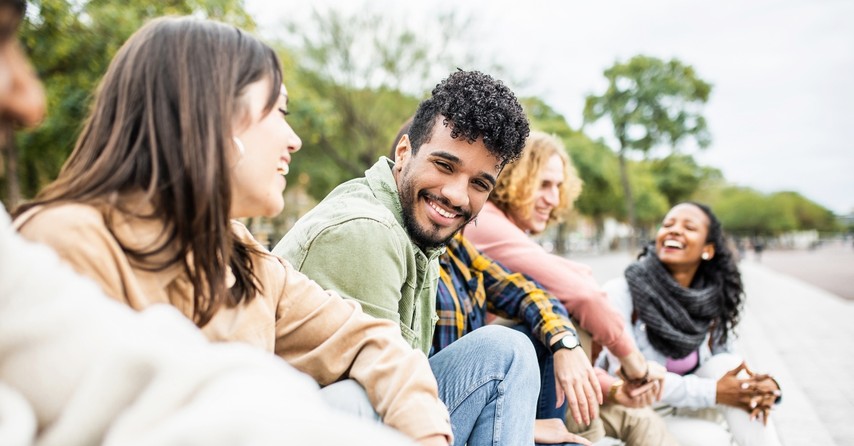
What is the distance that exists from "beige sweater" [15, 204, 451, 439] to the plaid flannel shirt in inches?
36.2

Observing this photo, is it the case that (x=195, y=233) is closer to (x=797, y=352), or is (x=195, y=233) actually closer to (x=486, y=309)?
(x=486, y=309)

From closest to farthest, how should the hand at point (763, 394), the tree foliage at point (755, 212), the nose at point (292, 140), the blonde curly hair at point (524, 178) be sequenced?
the nose at point (292, 140), the hand at point (763, 394), the blonde curly hair at point (524, 178), the tree foliage at point (755, 212)

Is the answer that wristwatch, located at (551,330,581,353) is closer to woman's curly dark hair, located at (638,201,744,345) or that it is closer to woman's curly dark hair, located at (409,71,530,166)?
woman's curly dark hair, located at (409,71,530,166)

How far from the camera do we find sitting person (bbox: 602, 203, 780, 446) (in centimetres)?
316

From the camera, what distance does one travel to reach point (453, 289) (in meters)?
2.63

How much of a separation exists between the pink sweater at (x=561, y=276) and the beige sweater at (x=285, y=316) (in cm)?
143

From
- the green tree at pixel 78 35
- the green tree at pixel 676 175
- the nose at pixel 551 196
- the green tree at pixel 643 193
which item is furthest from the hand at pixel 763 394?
the green tree at pixel 676 175

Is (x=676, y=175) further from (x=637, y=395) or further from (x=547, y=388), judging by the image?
(x=547, y=388)

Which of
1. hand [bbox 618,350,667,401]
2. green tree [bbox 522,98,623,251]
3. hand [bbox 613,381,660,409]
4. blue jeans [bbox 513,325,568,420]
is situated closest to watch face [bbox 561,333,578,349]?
blue jeans [bbox 513,325,568,420]

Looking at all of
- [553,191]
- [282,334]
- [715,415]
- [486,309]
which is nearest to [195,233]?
[282,334]

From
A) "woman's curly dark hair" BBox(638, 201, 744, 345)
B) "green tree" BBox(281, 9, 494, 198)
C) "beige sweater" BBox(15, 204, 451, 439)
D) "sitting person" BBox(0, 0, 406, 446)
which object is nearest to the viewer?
"sitting person" BBox(0, 0, 406, 446)

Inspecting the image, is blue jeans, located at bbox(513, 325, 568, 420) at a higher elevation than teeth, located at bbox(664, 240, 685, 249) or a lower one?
lower

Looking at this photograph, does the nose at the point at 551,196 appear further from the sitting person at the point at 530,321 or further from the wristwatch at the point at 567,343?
the wristwatch at the point at 567,343

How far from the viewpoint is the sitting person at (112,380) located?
0.74 metres
